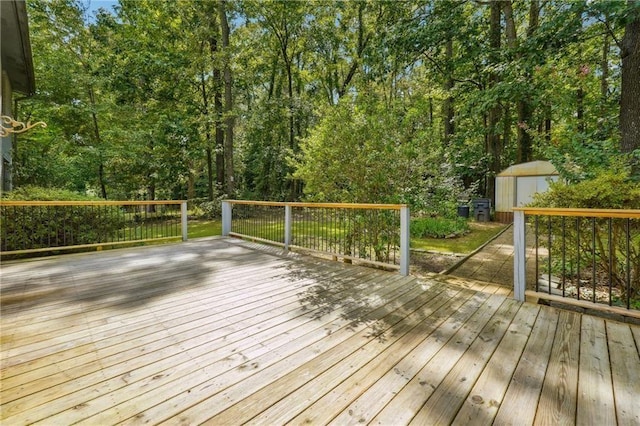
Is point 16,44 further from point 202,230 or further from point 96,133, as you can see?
point 96,133

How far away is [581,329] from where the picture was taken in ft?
7.95

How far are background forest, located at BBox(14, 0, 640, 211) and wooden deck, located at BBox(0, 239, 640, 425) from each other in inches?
94.4

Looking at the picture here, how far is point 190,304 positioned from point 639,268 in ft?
15.0

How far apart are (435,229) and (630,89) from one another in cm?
449

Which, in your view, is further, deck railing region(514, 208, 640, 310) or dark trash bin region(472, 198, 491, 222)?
dark trash bin region(472, 198, 491, 222)

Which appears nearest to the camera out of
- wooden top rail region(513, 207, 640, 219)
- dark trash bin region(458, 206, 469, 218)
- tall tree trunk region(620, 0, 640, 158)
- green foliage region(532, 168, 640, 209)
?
wooden top rail region(513, 207, 640, 219)

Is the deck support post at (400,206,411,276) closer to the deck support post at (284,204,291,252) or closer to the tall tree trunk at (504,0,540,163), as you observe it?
the deck support post at (284,204,291,252)

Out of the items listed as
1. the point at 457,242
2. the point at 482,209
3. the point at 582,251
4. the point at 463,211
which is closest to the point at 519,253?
the point at 582,251

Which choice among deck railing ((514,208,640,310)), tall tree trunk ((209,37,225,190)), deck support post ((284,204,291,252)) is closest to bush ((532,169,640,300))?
deck railing ((514,208,640,310))

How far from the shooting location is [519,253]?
3.04 meters

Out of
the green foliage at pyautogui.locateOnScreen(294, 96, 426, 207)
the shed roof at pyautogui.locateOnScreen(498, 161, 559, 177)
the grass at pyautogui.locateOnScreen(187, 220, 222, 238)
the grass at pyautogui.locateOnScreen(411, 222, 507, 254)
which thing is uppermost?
the shed roof at pyautogui.locateOnScreen(498, 161, 559, 177)

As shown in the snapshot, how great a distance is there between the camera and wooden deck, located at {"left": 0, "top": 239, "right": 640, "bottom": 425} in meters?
1.51

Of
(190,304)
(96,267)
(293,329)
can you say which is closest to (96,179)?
(96,267)

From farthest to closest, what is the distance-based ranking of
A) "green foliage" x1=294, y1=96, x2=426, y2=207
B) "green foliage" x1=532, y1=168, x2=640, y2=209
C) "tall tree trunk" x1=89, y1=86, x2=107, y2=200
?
"tall tree trunk" x1=89, y1=86, x2=107, y2=200
"green foliage" x1=294, y1=96, x2=426, y2=207
"green foliage" x1=532, y1=168, x2=640, y2=209
